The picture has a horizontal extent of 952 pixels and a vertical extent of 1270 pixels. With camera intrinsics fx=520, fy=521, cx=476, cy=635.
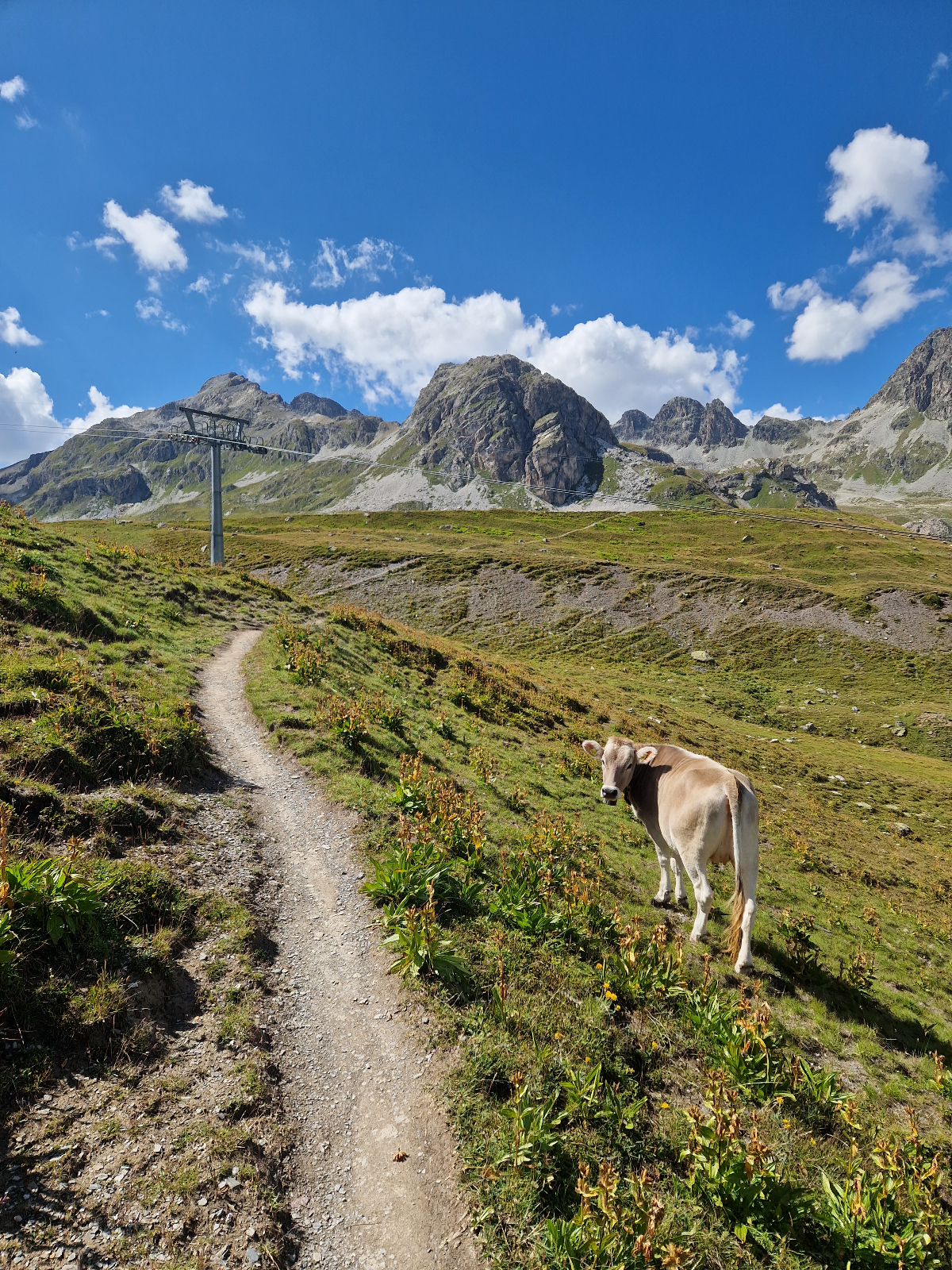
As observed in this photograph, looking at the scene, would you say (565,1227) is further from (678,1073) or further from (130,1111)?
(130,1111)

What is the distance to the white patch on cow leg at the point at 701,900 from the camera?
960cm

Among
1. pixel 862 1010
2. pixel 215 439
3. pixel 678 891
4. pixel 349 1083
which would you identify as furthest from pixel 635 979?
pixel 215 439

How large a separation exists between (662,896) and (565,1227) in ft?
24.6

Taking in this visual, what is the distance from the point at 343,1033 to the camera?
22.4ft

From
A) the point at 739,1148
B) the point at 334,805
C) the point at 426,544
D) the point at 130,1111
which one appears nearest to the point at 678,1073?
the point at 739,1148

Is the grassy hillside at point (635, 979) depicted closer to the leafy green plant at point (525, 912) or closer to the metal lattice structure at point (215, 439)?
the leafy green plant at point (525, 912)

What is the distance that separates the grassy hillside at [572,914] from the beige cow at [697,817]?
861mm

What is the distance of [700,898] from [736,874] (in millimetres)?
962

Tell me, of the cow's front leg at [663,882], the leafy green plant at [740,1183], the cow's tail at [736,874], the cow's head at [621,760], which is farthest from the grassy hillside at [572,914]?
the cow's head at [621,760]

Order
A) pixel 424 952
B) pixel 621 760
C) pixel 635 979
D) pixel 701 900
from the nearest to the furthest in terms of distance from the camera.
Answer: pixel 424 952 → pixel 635 979 → pixel 701 900 → pixel 621 760

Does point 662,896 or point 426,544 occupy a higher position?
point 426,544

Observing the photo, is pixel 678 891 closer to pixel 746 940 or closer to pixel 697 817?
pixel 746 940

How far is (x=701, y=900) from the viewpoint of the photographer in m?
9.58

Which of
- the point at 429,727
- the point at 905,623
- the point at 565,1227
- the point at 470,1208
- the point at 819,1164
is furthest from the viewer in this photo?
the point at 905,623
